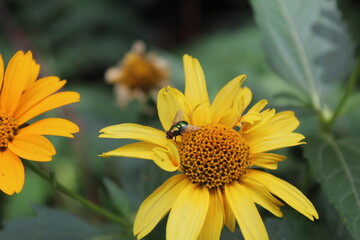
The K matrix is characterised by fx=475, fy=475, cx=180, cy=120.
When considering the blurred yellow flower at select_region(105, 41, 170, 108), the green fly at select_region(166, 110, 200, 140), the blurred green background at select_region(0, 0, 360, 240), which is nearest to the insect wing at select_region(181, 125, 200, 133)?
the green fly at select_region(166, 110, 200, 140)

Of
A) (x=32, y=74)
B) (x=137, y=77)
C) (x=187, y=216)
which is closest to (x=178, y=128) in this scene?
(x=187, y=216)

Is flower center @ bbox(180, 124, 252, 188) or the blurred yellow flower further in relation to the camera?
the blurred yellow flower

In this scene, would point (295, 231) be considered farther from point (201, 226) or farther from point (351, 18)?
point (351, 18)

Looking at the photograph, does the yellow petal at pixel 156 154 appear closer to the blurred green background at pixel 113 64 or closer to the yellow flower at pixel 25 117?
the yellow flower at pixel 25 117

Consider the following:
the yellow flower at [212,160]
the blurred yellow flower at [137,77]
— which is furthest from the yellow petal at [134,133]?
the blurred yellow flower at [137,77]

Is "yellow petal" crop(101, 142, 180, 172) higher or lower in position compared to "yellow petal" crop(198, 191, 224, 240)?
higher

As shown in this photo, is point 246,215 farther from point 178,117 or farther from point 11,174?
point 11,174

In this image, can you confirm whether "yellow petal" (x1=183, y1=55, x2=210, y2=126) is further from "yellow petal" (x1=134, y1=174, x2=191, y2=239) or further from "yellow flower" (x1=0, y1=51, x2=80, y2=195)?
"yellow flower" (x1=0, y1=51, x2=80, y2=195)

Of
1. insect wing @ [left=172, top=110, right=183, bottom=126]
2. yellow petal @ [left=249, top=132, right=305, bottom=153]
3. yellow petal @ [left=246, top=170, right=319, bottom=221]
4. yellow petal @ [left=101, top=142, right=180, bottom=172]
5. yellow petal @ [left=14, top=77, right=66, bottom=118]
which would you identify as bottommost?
yellow petal @ [left=246, top=170, right=319, bottom=221]
